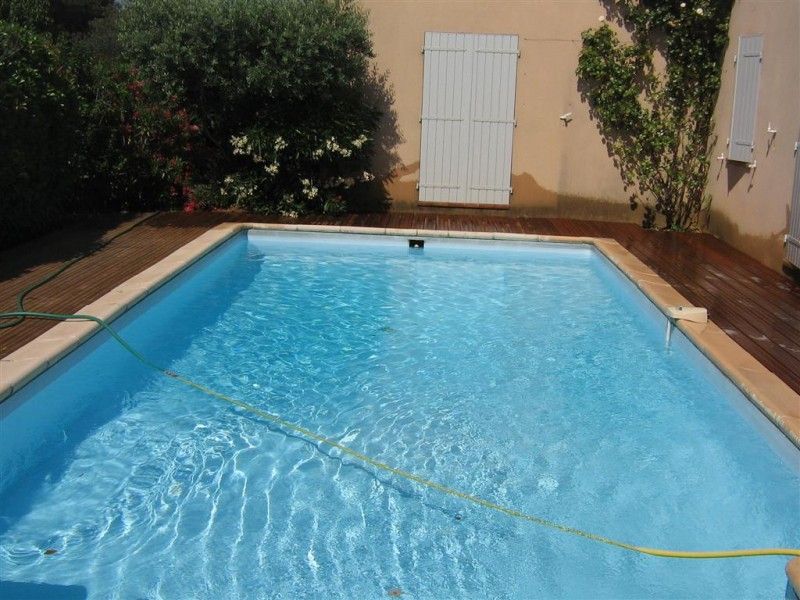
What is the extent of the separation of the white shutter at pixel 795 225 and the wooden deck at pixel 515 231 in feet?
0.85

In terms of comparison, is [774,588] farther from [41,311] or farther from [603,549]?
[41,311]

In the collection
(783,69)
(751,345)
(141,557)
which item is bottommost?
(141,557)

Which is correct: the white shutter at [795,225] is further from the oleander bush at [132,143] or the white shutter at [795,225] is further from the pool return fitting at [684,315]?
the oleander bush at [132,143]

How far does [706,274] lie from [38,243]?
621cm

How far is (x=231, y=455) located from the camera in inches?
190

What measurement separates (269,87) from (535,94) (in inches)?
131

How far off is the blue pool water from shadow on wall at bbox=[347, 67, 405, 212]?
12.4 feet

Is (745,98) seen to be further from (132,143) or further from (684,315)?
(132,143)

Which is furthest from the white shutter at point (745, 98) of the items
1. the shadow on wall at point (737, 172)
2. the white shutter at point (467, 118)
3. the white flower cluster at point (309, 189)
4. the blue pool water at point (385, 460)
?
the white flower cluster at point (309, 189)

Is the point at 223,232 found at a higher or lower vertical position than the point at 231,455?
higher

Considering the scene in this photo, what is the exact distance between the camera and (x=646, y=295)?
7.45 m

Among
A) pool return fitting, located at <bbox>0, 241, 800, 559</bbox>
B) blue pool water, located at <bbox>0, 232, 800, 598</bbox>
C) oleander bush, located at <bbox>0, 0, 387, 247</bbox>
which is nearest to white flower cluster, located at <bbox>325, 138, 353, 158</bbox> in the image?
oleander bush, located at <bbox>0, 0, 387, 247</bbox>

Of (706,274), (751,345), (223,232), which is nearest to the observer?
(751,345)

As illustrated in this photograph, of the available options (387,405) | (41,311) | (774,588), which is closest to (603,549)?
(774,588)
